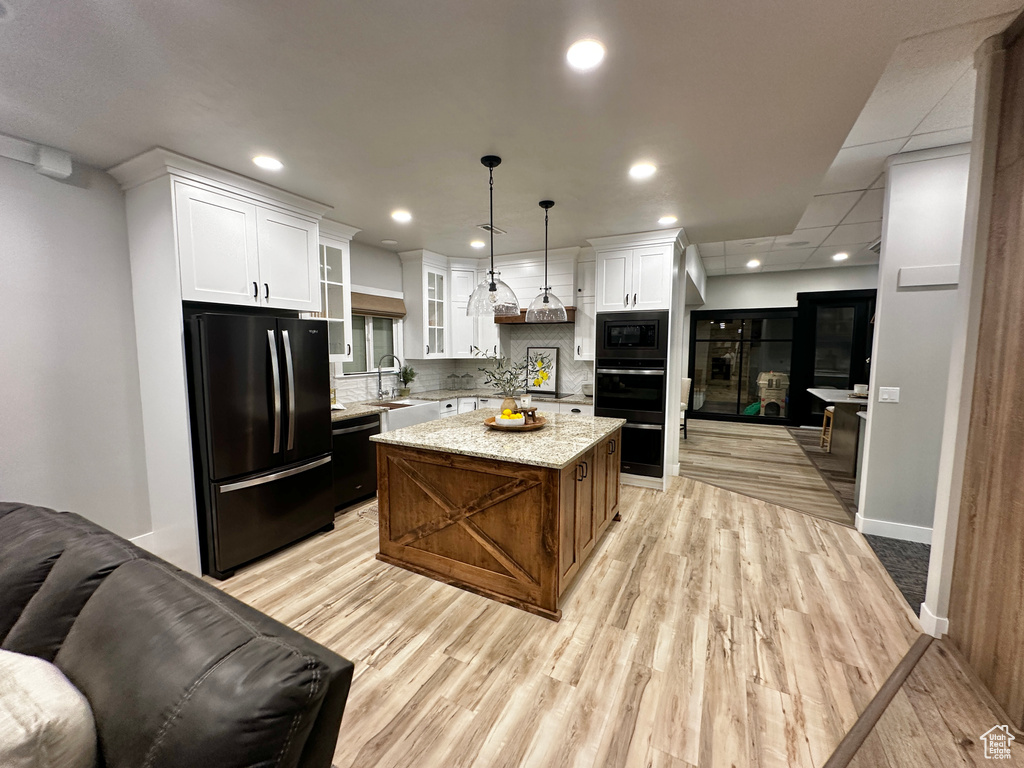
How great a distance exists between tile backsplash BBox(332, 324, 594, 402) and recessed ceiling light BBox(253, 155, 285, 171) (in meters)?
2.38

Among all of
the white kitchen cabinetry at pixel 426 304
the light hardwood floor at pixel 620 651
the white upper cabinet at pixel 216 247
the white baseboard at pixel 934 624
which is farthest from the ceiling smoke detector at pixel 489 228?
the white baseboard at pixel 934 624

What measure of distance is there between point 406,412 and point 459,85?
10.0 ft

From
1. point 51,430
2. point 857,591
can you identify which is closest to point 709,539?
point 857,591

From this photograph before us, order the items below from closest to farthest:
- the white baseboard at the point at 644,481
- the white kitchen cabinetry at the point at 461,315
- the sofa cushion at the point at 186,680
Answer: the sofa cushion at the point at 186,680 → the white baseboard at the point at 644,481 → the white kitchen cabinetry at the point at 461,315

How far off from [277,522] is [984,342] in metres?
4.09

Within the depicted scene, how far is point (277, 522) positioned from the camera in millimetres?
2891

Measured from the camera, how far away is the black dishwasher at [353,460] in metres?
3.56

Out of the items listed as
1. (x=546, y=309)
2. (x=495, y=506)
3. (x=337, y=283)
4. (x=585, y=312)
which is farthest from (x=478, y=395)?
(x=495, y=506)

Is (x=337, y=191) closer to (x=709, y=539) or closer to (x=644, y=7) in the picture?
(x=644, y=7)

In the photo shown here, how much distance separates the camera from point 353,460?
3.72 metres

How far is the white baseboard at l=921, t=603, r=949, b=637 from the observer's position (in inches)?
81.1

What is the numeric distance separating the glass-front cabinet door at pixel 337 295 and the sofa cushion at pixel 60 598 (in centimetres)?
280

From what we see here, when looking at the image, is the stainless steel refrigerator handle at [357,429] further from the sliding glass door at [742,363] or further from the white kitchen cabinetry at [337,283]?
the sliding glass door at [742,363]

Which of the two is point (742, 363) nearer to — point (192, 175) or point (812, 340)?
point (812, 340)
